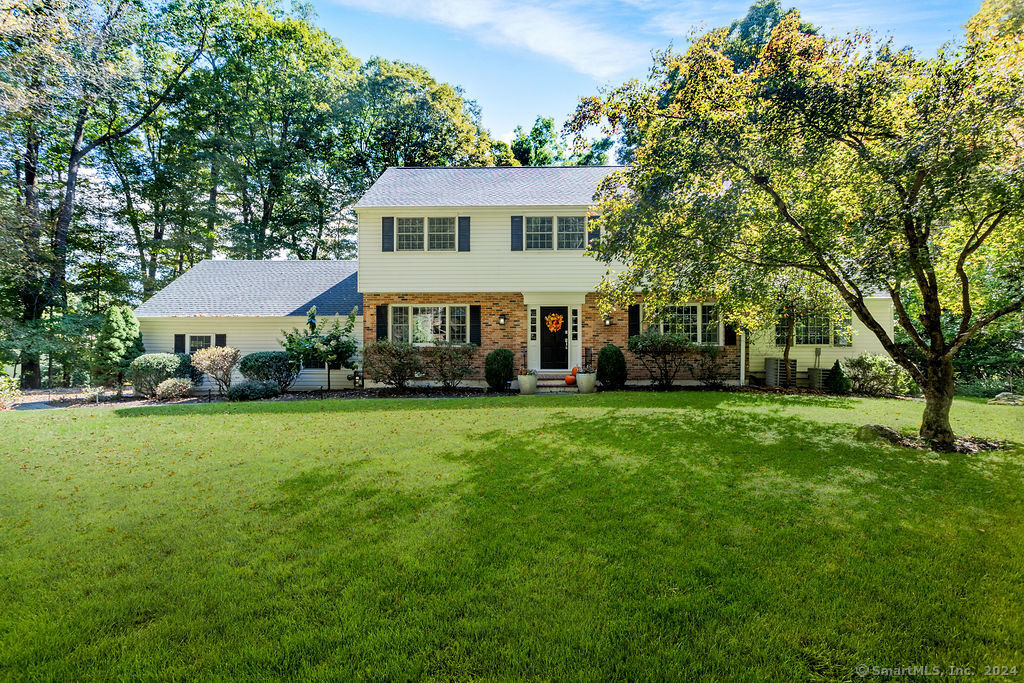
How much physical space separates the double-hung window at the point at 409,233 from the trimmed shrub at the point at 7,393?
35.7 feet

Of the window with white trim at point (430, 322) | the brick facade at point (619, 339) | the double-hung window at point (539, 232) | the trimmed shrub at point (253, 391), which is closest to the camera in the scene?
the trimmed shrub at point (253, 391)

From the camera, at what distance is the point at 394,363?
41.2 ft

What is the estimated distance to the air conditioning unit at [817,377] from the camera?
14.0m

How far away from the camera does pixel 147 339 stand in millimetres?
15523

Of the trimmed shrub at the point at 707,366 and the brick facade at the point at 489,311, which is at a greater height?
the brick facade at the point at 489,311

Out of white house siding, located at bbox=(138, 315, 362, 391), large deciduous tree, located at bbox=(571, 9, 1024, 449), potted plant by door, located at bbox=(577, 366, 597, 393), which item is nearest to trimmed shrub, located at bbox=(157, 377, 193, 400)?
white house siding, located at bbox=(138, 315, 362, 391)

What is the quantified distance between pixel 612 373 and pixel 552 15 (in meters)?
8.62

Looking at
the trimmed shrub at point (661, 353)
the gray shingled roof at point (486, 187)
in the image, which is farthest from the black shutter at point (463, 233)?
the trimmed shrub at point (661, 353)

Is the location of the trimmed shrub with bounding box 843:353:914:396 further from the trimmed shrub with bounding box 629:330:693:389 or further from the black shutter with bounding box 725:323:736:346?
the trimmed shrub with bounding box 629:330:693:389

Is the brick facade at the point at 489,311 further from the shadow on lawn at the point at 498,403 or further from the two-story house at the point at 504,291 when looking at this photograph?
the shadow on lawn at the point at 498,403

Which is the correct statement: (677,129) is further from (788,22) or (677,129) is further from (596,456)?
(596,456)

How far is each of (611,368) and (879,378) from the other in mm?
7695

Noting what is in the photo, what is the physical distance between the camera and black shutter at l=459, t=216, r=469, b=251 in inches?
548

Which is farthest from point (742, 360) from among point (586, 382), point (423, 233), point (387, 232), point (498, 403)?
point (387, 232)
